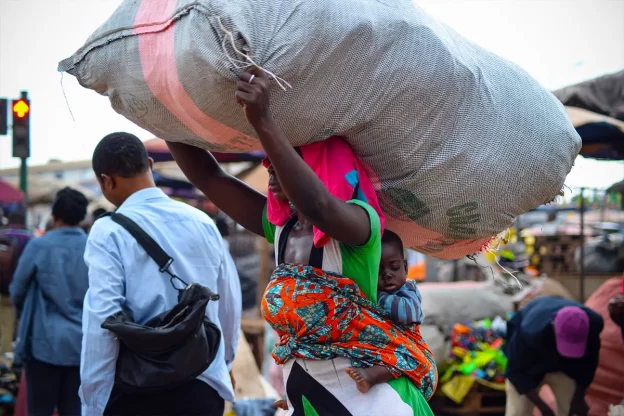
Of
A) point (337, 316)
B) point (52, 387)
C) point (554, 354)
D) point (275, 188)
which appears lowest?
point (554, 354)

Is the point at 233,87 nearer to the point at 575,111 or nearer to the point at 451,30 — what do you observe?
the point at 451,30

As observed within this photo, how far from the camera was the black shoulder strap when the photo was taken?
3.11m

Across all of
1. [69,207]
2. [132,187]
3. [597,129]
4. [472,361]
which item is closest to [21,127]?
[69,207]

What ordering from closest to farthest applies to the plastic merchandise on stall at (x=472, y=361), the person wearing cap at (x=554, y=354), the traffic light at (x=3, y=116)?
the person wearing cap at (x=554, y=354) → the plastic merchandise on stall at (x=472, y=361) → the traffic light at (x=3, y=116)

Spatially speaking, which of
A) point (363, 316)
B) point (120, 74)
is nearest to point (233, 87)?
point (120, 74)

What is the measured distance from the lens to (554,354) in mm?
5812

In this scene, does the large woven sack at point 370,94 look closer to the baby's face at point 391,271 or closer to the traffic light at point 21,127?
the baby's face at point 391,271

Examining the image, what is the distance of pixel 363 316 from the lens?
2.20 m

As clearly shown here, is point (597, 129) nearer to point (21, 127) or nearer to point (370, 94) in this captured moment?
point (370, 94)

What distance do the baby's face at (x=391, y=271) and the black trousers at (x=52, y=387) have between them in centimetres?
260

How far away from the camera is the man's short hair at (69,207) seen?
4.79 metres

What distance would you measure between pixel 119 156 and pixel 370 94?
1556 millimetres

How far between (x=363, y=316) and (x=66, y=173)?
35846 millimetres

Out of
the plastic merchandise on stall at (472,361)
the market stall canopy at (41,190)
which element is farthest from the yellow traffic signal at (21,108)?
the market stall canopy at (41,190)
